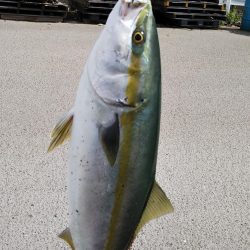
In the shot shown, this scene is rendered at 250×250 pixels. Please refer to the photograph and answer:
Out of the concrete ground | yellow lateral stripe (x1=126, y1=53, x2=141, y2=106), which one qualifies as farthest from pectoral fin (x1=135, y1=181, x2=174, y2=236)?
the concrete ground

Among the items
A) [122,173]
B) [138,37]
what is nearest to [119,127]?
[122,173]

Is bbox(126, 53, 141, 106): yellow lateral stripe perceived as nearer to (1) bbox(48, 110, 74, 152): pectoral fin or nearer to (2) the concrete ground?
(1) bbox(48, 110, 74, 152): pectoral fin

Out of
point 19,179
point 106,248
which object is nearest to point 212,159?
point 19,179

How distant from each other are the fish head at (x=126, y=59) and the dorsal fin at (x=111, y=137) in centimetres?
7

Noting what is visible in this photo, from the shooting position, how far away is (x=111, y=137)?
1277 mm

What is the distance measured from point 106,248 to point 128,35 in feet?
2.21

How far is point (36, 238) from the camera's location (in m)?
2.96

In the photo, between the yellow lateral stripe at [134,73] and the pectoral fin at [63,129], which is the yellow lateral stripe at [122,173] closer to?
the yellow lateral stripe at [134,73]

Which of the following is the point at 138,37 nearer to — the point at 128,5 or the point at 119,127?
the point at 128,5

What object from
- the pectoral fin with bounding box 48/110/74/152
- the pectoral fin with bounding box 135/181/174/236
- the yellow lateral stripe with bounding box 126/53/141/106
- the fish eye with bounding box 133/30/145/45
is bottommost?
the pectoral fin with bounding box 135/181/174/236

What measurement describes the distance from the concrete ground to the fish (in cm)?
167

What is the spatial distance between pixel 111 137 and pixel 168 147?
117 inches

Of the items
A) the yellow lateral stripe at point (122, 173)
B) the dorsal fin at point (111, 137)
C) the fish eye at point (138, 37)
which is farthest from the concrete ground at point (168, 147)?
the fish eye at point (138, 37)

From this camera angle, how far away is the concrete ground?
10.2 ft
